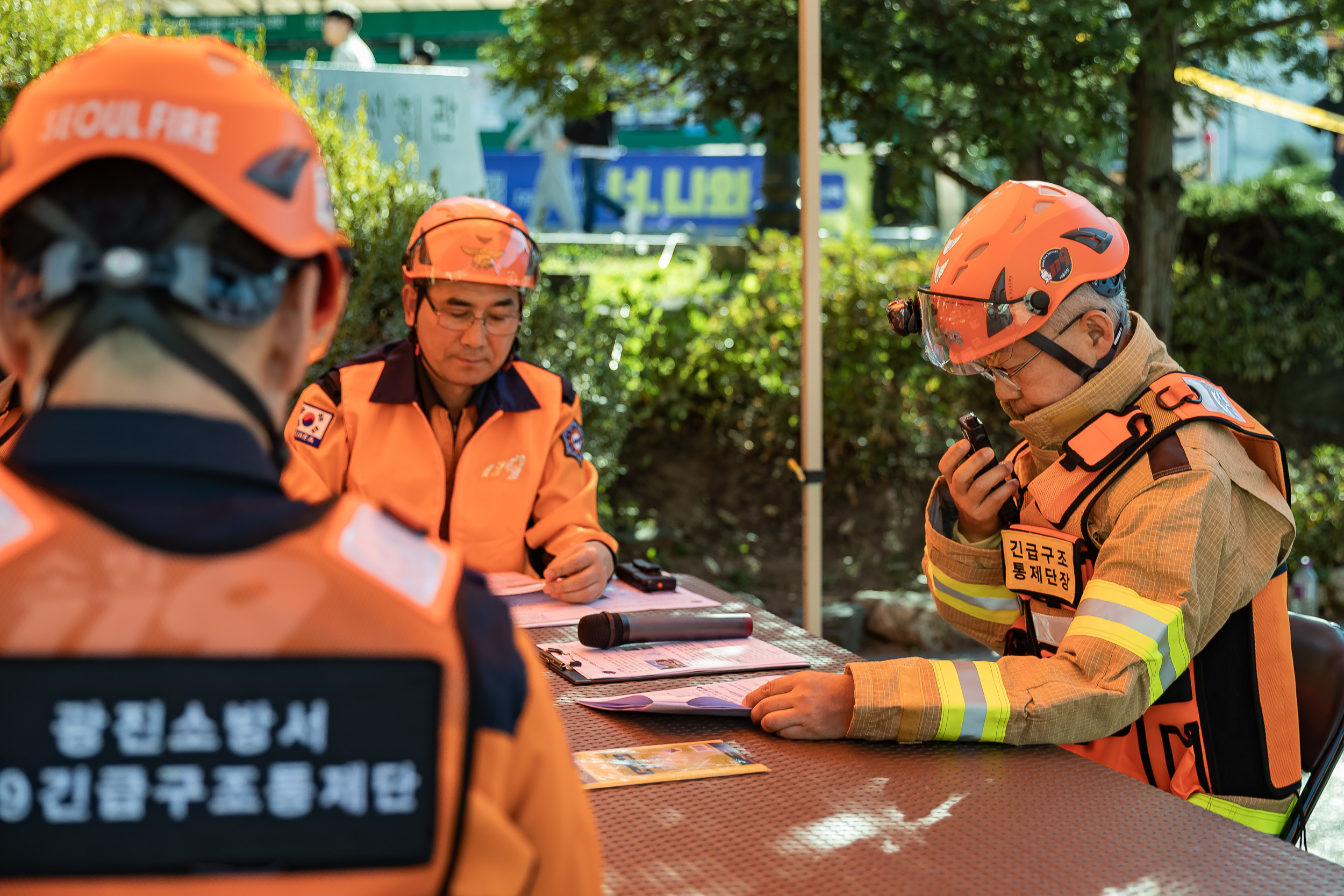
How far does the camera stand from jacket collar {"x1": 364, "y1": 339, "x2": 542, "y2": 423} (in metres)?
3.06

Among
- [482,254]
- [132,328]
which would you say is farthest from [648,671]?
[132,328]

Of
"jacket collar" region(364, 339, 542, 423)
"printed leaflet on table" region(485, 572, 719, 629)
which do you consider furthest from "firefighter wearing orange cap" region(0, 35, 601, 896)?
"jacket collar" region(364, 339, 542, 423)

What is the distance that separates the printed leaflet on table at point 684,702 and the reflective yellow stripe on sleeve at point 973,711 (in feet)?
0.95

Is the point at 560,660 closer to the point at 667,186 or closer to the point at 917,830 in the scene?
the point at 917,830

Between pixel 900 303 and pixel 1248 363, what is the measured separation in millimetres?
5895

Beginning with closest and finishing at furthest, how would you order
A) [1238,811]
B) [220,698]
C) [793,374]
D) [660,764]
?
[220,698] < [660,764] < [1238,811] < [793,374]

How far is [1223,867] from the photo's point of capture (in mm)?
1503

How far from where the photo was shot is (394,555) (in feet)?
3.07

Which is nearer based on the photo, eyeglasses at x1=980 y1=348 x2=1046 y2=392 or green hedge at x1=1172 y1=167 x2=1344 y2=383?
eyeglasses at x1=980 y1=348 x2=1046 y2=392

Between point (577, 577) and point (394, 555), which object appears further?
point (577, 577)

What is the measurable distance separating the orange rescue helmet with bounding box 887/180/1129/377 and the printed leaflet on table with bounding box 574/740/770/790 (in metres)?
0.92

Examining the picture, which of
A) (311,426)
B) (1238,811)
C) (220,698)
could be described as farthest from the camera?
(311,426)

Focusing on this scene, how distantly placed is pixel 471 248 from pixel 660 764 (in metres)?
1.59

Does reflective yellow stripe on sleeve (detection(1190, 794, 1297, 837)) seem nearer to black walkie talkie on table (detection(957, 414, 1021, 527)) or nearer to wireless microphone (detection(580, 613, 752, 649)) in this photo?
black walkie talkie on table (detection(957, 414, 1021, 527))
